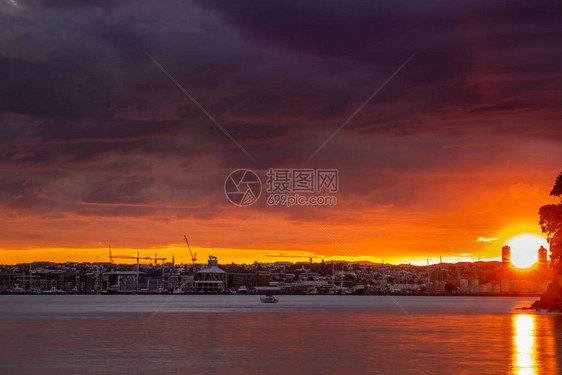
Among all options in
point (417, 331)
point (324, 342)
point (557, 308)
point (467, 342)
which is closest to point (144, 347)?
point (324, 342)

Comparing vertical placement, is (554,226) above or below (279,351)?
above

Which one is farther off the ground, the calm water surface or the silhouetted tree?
the silhouetted tree

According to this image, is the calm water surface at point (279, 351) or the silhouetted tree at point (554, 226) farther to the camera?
the silhouetted tree at point (554, 226)

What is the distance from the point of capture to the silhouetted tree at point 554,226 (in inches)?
4486

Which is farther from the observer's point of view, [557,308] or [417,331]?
[557,308]

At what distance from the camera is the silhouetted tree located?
11394 cm

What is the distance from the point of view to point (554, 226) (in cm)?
11506

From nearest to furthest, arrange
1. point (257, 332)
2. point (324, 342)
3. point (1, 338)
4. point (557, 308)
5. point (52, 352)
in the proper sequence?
point (52, 352) < point (324, 342) < point (1, 338) < point (257, 332) < point (557, 308)

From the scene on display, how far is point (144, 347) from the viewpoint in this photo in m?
63.1

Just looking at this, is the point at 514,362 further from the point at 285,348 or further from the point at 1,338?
the point at 1,338

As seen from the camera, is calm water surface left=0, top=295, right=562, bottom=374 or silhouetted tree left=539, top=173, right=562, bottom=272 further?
silhouetted tree left=539, top=173, right=562, bottom=272

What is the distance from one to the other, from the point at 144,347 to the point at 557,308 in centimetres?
9160

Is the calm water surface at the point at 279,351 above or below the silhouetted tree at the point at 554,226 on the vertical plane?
below

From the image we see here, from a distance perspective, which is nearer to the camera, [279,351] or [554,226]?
[279,351]
